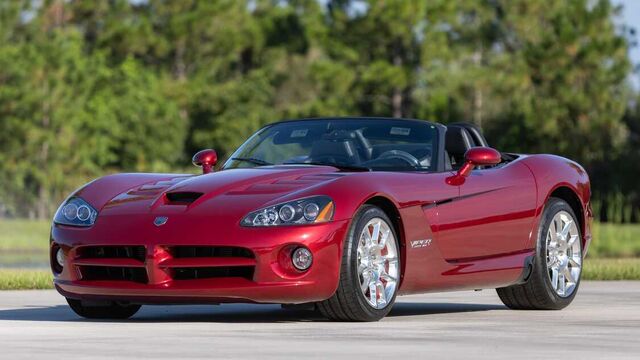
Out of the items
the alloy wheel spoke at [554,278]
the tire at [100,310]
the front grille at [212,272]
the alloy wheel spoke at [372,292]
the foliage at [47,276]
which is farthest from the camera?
the foliage at [47,276]

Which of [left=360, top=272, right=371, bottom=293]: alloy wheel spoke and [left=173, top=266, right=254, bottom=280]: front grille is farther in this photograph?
[left=360, top=272, right=371, bottom=293]: alloy wheel spoke

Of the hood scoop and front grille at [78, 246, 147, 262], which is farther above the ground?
the hood scoop

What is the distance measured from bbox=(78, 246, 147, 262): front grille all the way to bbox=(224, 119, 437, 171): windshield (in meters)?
1.55

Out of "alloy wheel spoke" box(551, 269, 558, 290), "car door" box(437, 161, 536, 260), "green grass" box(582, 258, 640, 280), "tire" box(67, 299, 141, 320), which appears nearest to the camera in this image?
"tire" box(67, 299, 141, 320)

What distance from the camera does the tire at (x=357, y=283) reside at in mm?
9203

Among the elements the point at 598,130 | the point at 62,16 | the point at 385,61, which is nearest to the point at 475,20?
the point at 385,61

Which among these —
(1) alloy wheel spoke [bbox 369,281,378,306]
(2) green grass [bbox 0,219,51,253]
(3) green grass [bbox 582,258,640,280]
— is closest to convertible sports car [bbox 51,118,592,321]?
(1) alloy wheel spoke [bbox 369,281,378,306]

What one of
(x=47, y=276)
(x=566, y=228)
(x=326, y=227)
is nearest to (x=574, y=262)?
(x=566, y=228)

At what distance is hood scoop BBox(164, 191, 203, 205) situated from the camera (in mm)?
9492

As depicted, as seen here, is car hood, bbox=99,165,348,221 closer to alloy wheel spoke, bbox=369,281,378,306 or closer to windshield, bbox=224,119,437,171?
windshield, bbox=224,119,437,171

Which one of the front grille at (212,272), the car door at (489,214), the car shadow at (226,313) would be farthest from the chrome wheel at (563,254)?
the front grille at (212,272)

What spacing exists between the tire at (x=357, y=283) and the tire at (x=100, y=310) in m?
1.54

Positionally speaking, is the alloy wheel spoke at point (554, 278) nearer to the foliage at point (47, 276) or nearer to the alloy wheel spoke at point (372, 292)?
the alloy wheel spoke at point (372, 292)

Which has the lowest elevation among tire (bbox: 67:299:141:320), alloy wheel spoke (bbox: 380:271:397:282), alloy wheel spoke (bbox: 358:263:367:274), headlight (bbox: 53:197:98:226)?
tire (bbox: 67:299:141:320)
